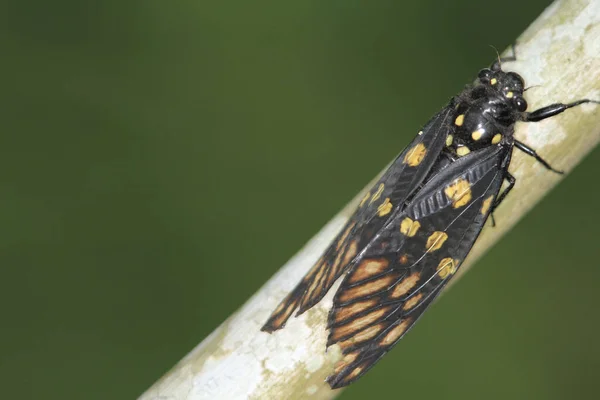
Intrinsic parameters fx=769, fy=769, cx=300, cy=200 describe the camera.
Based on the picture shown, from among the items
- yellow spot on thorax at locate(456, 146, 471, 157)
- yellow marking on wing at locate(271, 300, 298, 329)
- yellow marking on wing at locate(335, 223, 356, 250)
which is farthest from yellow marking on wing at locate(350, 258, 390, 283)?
yellow spot on thorax at locate(456, 146, 471, 157)

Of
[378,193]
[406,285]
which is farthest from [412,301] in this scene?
[378,193]

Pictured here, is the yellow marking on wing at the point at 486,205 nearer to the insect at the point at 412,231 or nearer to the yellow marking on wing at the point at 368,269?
the insect at the point at 412,231

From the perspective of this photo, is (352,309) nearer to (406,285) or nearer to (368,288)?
(368,288)

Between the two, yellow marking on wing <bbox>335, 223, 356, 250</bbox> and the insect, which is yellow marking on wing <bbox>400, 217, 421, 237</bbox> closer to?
the insect

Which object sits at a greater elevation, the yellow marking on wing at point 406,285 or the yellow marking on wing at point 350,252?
the yellow marking on wing at point 350,252

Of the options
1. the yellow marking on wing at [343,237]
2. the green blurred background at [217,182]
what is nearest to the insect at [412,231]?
the yellow marking on wing at [343,237]

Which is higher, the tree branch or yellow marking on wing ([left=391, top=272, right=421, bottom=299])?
the tree branch
